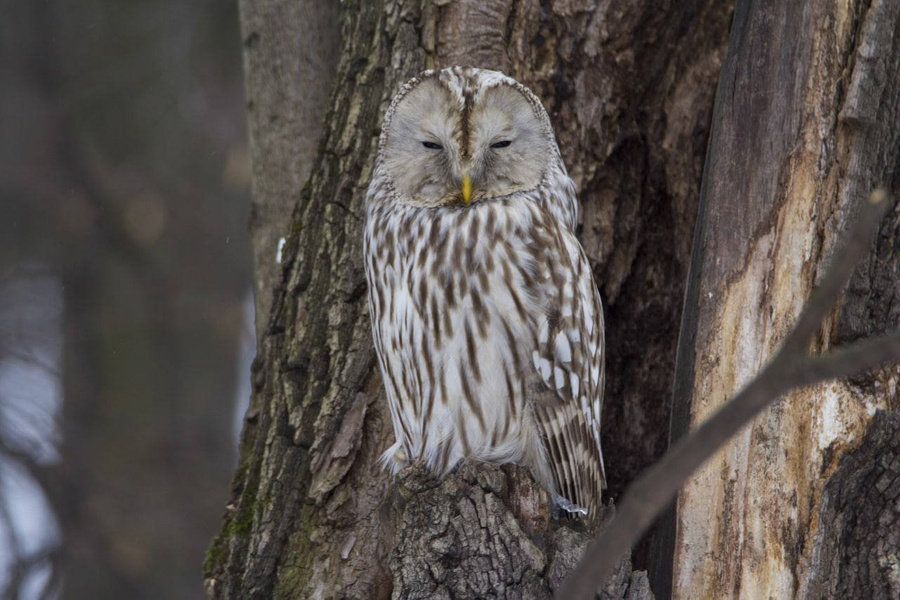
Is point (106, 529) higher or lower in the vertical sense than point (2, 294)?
lower

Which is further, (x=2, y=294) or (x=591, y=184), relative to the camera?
(x=2, y=294)

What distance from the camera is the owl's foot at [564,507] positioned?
3256mm

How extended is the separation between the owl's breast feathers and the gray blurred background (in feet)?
11.4

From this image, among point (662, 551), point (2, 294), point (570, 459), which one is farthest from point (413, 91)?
point (2, 294)

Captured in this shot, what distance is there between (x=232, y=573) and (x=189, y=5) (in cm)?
528

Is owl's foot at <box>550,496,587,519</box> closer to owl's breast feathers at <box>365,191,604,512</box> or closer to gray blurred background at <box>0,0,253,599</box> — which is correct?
owl's breast feathers at <box>365,191,604,512</box>

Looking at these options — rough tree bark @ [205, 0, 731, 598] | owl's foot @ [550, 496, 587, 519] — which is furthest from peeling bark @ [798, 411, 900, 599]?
rough tree bark @ [205, 0, 731, 598]

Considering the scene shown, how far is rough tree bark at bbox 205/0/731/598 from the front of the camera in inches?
138

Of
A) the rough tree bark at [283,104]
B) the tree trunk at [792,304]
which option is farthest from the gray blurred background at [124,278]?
the tree trunk at [792,304]

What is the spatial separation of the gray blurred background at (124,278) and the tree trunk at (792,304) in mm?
4227

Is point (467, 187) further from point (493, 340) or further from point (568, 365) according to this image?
point (568, 365)

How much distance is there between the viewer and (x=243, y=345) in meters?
7.24

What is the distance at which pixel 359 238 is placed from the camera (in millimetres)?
3730

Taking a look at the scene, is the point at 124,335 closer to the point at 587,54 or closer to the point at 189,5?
the point at 189,5
